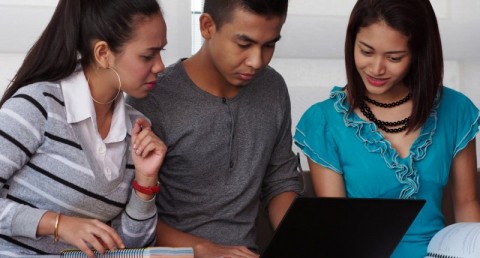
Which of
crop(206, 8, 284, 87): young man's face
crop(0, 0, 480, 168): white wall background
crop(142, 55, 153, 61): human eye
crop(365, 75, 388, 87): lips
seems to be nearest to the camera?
crop(142, 55, 153, 61): human eye

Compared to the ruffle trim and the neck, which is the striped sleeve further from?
the ruffle trim

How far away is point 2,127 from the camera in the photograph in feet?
5.87

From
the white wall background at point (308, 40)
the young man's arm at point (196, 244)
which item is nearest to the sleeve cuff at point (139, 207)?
the young man's arm at point (196, 244)

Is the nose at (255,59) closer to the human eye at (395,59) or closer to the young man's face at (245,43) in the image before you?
the young man's face at (245,43)

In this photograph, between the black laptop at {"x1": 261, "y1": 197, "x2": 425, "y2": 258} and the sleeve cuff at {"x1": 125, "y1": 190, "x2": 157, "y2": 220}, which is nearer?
the black laptop at {"x1": 261, "y1": 197, "x2": 425, "y2": 258}

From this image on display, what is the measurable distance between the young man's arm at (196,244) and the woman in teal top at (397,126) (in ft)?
0.92

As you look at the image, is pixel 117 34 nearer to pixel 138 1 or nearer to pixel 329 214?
pixel 138 1

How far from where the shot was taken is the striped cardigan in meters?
1.79

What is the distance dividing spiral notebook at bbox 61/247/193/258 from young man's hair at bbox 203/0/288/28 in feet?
1.81

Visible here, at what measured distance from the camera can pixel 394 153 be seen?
7.14 feet

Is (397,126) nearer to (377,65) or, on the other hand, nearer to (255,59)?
(377,65)

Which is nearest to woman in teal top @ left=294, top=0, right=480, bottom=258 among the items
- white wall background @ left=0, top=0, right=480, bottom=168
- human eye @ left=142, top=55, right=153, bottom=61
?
white wall background @ left=0, top=0, right=480, bottom=168

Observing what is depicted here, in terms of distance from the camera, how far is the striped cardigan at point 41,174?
1786 millimetres

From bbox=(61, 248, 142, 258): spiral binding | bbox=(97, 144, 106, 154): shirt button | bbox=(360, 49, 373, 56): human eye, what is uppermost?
bbox=(360, 49, 373, 56): human eye
